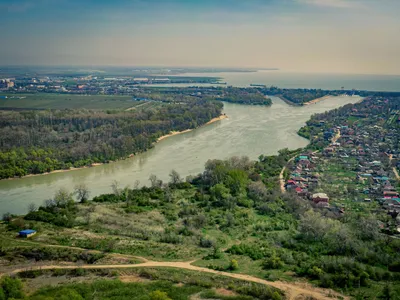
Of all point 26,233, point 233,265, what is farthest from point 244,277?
point 26,233

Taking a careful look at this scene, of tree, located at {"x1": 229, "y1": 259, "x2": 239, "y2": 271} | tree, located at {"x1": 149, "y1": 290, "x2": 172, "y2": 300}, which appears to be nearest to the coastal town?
tree, located at {"x1": 229, "y1": 259, "x2": 239, "y2": 271}

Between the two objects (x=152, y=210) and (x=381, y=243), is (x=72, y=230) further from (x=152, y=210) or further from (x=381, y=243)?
(x=381, y=243)

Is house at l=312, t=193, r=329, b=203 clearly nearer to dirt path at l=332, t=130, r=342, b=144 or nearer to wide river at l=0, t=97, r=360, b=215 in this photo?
wide river at l=0, t=97, r=360, b=215

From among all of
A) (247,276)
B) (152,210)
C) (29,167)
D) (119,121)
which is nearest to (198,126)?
(119,121)

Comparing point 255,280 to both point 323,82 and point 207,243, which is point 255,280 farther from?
point 323,82

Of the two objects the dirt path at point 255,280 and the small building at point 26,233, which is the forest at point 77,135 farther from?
the dirt path at point 255,280

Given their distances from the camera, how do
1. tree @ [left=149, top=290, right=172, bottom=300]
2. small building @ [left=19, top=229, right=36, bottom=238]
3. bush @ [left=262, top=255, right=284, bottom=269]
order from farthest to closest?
small building @ [left=19, top=229, right=36, bottom=238], bush @ [left=262, top=255, right=284, bottom=269], tree @ [left=149, top=290, right=172, bottom=300]
